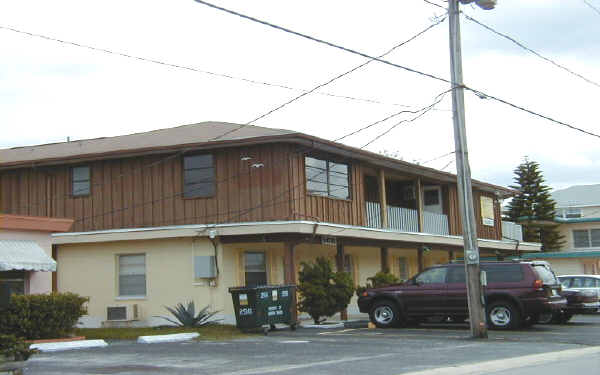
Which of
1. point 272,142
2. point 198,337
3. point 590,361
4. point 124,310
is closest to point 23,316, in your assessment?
point 198,337

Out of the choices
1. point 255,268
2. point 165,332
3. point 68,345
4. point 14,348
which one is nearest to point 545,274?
point 255,268

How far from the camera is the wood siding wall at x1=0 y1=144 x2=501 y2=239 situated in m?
22.9

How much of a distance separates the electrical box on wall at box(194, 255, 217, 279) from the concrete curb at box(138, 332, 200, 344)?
11.1ft

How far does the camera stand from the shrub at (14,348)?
11.7 metres

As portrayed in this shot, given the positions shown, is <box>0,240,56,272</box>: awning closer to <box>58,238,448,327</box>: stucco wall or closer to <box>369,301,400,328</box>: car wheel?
<box>58,238,448,327</box>: stucco wall

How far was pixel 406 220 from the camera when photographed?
29375 millimetres

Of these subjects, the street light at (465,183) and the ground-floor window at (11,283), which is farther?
the ground-floor window at (11,283)

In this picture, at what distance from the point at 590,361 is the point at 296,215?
35.3 ft

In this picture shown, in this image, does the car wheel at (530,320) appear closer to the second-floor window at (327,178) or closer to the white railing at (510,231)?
the second-floor window at (327,178)

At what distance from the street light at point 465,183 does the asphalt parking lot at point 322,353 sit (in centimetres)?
72

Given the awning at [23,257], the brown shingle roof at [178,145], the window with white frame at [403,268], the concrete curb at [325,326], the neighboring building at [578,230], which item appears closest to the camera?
the awning at [23,257]

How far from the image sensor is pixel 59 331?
704 inches

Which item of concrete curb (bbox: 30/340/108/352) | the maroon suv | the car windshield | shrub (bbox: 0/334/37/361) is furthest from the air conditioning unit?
shrub (bbox: 0/334/37/361)

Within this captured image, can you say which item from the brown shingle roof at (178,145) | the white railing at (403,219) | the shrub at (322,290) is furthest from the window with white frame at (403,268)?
the shrub at (322,290)
